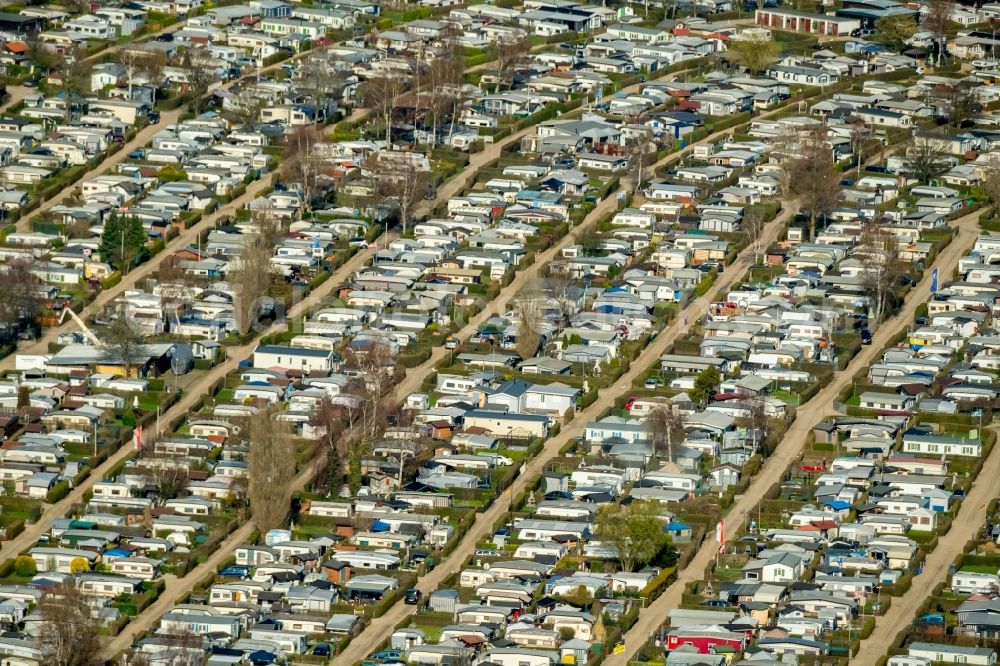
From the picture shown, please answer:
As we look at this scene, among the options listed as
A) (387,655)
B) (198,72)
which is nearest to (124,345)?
(387,655)

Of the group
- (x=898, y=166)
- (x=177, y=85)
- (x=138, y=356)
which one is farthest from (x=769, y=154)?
(x=138, y=356)

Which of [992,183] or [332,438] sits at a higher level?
[992,183]

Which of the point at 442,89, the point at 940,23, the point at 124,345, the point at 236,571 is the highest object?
the point at 940,23

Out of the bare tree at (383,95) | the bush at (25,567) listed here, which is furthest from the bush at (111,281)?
the bush at (25,567)

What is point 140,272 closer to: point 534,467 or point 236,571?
point 534,467

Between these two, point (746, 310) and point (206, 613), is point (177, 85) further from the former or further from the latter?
point (206, 613)

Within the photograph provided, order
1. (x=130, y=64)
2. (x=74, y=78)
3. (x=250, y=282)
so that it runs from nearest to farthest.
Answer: (x=250, y=282), (x=74, y=78), (x=130, y=64)

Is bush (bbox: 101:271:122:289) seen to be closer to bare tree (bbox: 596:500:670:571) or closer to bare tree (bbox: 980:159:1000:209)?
bare tree (bbox: 596:500:670:571)

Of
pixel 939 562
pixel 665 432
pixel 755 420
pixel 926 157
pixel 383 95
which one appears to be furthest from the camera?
pixel 383 95
